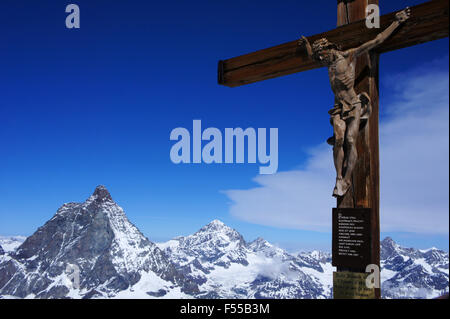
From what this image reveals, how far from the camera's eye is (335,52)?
4340 mm

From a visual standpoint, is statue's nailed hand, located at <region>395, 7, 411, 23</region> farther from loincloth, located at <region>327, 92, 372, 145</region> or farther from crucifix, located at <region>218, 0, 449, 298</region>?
loincloth, located at <region>327, 92, 372, 145</region>

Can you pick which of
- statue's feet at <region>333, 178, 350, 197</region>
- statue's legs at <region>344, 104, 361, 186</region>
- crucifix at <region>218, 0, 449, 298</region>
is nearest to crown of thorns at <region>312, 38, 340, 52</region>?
crucifix at <region>218, 0, 449, 298</region>

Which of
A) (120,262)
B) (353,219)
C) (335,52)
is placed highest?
(335,52)

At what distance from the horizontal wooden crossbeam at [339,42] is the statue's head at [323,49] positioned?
179mm

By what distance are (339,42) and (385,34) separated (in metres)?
0.56

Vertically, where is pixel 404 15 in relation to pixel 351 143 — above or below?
above

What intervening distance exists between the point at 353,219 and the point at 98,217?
597 ft

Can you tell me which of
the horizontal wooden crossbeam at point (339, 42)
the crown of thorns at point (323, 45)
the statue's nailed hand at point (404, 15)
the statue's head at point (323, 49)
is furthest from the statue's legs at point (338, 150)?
the statue's nailed hand at point (404, 15)

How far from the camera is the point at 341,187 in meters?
4.13

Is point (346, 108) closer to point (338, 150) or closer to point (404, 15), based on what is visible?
point (338, 150)

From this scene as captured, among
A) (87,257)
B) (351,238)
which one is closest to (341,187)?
(351,238)

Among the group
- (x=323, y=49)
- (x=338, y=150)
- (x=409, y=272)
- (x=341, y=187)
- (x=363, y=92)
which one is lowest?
(x=409, y=272)
